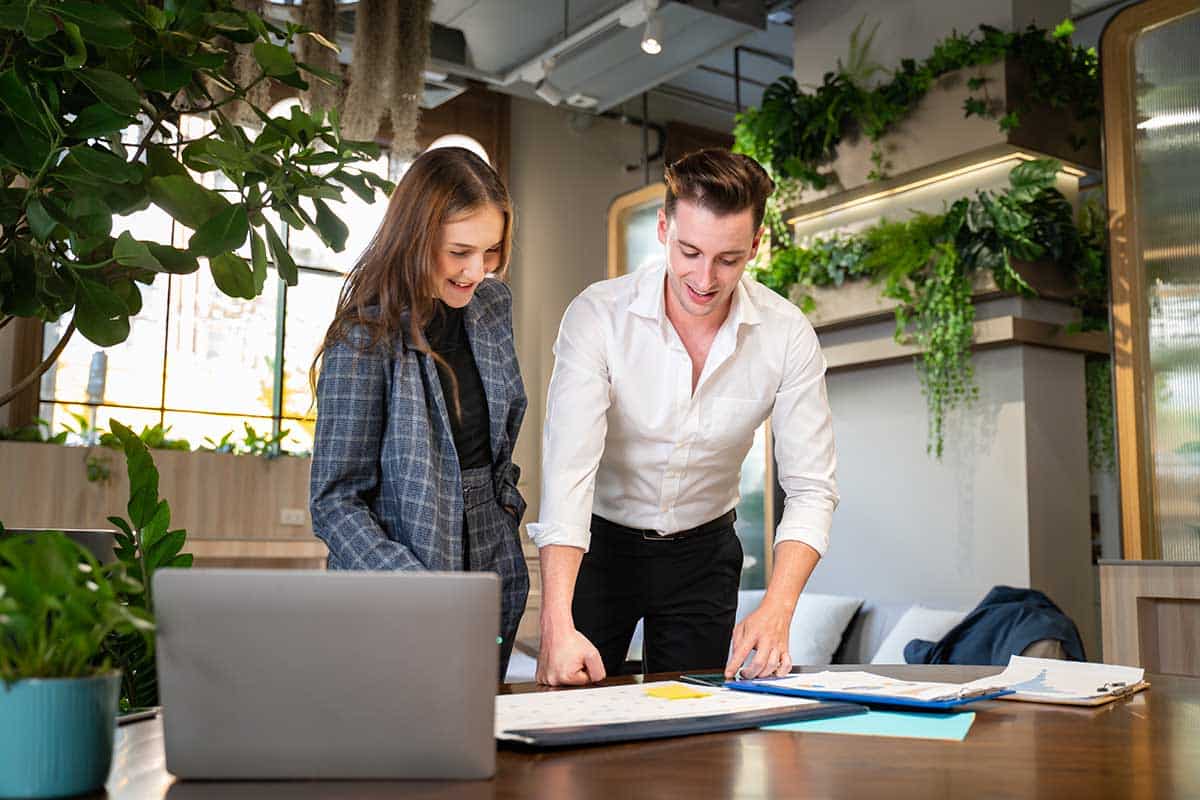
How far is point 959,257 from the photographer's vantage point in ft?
13.2

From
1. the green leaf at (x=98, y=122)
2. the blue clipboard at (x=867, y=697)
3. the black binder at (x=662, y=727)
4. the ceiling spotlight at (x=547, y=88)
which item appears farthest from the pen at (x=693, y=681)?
the ceiling spotlight at (x=547, y=88)

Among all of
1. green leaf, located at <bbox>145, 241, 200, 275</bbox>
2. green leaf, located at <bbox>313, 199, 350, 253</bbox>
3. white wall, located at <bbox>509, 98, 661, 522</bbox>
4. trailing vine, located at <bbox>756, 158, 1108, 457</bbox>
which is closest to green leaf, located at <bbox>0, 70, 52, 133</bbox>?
green leaf, located at <bbox>145, 241, 200, 275</bbox>

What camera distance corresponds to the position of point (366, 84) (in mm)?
4613

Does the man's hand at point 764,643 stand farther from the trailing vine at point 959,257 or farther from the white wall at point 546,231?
the white wall at point 546,231

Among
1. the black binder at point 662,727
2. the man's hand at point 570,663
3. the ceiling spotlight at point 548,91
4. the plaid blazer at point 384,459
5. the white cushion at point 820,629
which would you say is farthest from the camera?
the ceiling spotlight at point 548,91

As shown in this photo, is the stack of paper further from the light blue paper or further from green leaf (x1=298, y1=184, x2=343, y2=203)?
green leaf (x1=298, y1=184, x2=343, y2=203)

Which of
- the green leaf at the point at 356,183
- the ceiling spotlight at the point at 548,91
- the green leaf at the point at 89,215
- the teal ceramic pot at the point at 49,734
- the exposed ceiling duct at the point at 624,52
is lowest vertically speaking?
the teal ceramic pot at the point at 49,734

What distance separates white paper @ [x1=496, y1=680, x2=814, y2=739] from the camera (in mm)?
906

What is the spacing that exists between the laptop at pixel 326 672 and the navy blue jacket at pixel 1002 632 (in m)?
3.03

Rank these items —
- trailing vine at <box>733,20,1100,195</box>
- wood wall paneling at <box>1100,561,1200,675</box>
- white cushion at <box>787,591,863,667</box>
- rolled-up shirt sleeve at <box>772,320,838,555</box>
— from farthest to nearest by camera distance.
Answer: white cushion at <box>787,591,863,667</box>, trailing vine at <box>733,20,1100,195</box>, wood wall paneling at <box>1100,561,1200,675</box>, rolled-up shirt sleeve at <box>772,320,838,555</box>

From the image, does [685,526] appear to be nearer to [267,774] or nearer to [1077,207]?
[267,774]

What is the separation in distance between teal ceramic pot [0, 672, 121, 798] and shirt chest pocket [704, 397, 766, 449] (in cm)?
133

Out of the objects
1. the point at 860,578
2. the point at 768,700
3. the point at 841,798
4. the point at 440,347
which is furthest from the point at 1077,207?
the point at 841,798

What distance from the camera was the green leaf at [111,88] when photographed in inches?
35.1
